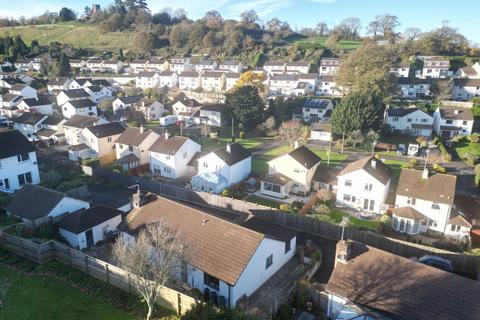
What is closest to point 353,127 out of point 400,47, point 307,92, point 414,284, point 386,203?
point 386,203

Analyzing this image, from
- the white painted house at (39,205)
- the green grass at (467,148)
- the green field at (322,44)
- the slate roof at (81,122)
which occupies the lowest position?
the green grass at (467,148)

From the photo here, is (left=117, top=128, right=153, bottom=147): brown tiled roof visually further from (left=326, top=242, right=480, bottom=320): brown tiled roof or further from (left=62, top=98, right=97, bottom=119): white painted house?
(left=326, top=242, right=480, bottom=320): brown tiled roof

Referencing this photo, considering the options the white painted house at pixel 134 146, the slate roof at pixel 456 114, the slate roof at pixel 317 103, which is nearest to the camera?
the white painted house at pixel 134 146

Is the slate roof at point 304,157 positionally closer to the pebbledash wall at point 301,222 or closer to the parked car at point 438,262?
the pebbledash wall at point 301,222

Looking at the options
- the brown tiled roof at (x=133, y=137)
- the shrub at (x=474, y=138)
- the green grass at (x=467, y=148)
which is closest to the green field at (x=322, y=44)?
the shrub at (x=474, y=138)

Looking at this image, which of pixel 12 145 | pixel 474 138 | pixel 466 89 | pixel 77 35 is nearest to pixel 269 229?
pixel 12 145

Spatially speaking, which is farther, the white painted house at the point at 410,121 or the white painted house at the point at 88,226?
the white painted house at the point at 410,121

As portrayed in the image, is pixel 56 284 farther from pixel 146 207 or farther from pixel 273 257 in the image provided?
pixel 273 257
